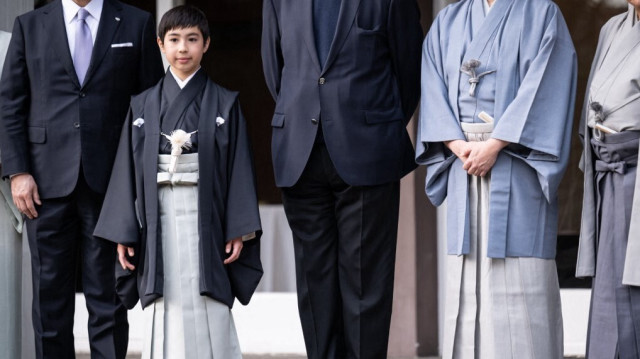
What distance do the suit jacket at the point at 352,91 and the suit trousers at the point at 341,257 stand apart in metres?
0.08

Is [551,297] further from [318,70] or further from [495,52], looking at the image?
[318,70]

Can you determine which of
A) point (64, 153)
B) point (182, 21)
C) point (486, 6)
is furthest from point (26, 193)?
point (486, 6)

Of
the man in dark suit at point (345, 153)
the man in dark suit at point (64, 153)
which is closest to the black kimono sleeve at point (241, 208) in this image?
the man in dark suit at point (345, 153)

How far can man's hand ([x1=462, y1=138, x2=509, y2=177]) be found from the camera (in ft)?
14.4

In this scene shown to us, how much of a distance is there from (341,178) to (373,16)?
0.71 m

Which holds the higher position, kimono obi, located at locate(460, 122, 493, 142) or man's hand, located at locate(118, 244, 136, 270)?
kimono obi, located at locate(460, 122, 493, 142)

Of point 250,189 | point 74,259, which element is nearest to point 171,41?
point 250,189

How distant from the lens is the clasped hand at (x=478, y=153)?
441cm

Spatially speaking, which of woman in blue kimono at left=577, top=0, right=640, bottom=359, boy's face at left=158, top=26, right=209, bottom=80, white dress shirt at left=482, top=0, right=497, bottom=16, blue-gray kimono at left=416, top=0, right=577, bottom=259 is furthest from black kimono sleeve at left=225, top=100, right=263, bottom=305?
woman in blue kimono at left=577, top=0, right=640, bottom=359

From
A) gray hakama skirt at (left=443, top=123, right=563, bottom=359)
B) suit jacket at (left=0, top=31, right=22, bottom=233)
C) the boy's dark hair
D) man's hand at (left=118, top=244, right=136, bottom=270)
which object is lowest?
gray hakama skirt at (left=443, top=123, right=563, bottom=359)

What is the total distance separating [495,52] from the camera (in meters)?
4.48

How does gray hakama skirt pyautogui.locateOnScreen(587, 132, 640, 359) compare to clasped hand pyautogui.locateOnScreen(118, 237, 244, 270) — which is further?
clasped hand pyautogui.locateOnScreen(118, 237, 244, 270)

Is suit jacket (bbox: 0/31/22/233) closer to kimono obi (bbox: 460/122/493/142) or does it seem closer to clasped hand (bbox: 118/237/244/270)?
clasped hand (bbox: 118/237/244/270)

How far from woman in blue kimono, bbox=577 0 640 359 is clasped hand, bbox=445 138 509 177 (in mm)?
404
